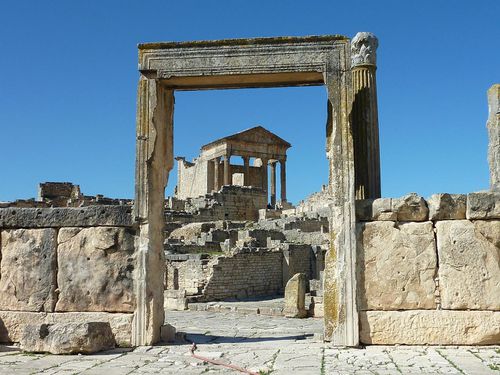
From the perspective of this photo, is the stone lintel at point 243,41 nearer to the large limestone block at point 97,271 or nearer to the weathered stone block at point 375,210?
the weathered stone block at point 375,210

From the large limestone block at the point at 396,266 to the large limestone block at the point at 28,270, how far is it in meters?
4.35

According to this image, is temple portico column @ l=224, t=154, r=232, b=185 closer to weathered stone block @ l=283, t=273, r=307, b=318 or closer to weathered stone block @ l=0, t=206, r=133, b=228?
weathered stone block @ l=283, t=273, r=307, b=318

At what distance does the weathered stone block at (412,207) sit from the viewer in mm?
7477

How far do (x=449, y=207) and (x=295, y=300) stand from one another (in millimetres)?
6504

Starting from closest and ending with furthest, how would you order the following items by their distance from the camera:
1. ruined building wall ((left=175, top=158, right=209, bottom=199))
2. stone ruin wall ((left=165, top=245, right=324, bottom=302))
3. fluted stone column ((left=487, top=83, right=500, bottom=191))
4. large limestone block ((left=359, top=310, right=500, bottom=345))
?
large limestone block ((left=359, top=310, right=500, bottom=345))
fluted stone column ((left=487, top=83, right=500, bottom=191))
stone ruin wall ((left=165, top=245, right=324, bottom=302))
ruined building wall ((left=175, top=158, right=209, bottom=199))

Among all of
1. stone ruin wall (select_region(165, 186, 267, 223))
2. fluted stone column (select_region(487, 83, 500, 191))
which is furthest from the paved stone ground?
stone ruin wall (select_region(165, 186, 267, 223))

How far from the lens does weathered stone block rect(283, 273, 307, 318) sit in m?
13.2

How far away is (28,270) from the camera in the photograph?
8141 millimetres

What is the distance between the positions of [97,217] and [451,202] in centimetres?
486

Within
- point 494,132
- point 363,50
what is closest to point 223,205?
point 494,132

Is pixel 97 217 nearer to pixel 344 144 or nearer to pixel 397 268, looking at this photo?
pixel 344 144

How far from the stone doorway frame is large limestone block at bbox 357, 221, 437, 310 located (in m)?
0.22

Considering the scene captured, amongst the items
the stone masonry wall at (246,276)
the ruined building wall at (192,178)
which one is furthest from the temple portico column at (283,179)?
the stone masonry wall at (246,276)

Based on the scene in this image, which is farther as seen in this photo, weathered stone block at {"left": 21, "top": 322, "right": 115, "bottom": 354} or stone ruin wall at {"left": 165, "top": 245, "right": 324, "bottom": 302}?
stone ruin wall at {"left": 165, "top": 245, "right": 324, "bottom": 302}
